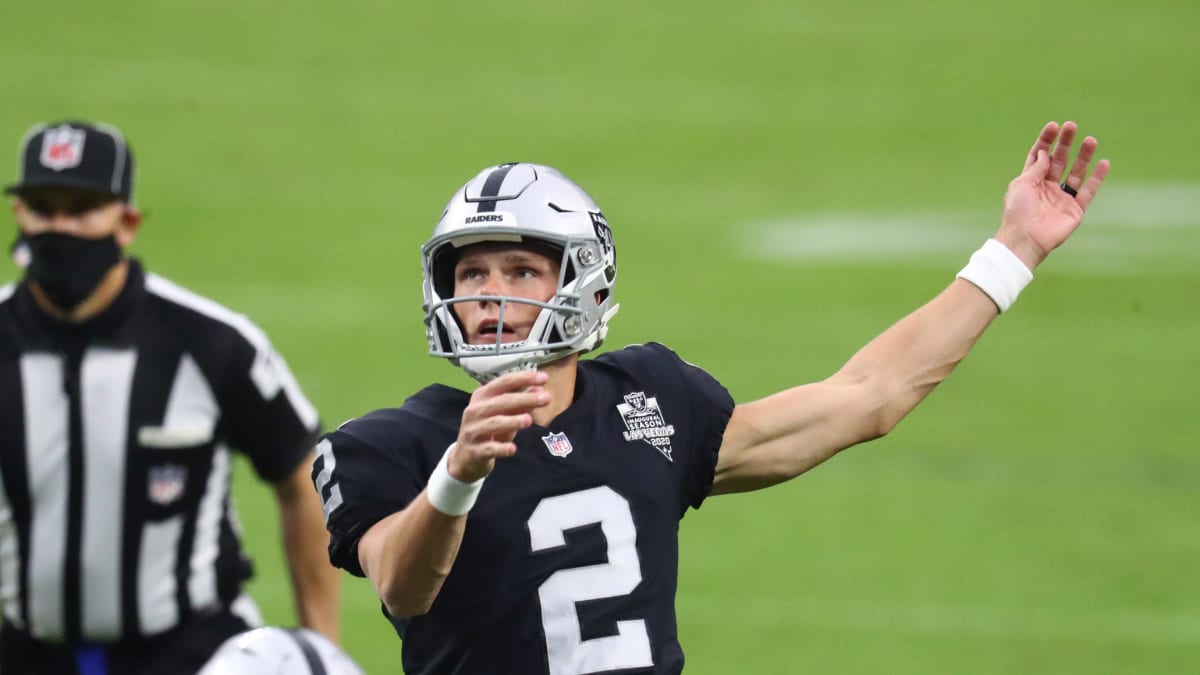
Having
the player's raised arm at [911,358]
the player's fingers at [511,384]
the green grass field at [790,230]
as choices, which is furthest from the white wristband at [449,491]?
the green grass field at [790,230]

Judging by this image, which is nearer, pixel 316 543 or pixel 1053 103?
pixel 316 543

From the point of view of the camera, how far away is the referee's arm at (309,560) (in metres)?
5.30

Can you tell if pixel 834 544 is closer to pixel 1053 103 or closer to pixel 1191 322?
pixel 1191 322

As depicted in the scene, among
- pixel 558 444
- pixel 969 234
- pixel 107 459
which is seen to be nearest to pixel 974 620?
pixel 107 459

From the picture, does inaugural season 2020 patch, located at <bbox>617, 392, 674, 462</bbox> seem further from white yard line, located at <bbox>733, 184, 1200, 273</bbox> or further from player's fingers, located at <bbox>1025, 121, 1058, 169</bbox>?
white yard line, located at <bbox>733, 184, 1200, 273</bbox>

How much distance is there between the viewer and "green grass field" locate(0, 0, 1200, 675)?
341 inches

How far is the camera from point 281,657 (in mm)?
2713

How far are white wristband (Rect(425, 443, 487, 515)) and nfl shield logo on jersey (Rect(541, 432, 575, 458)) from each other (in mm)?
412

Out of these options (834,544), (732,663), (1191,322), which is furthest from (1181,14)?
(732,663)

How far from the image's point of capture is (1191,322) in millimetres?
12023

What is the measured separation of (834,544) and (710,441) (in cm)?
533

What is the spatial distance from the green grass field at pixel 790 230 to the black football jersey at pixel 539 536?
407cm

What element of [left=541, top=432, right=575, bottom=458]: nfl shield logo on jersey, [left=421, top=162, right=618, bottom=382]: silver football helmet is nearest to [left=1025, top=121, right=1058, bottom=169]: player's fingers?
[left=421, top=162, right=618, bottom=382]: silver football helmet

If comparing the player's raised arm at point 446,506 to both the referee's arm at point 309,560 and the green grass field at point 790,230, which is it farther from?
the green grass field at point 790,230
